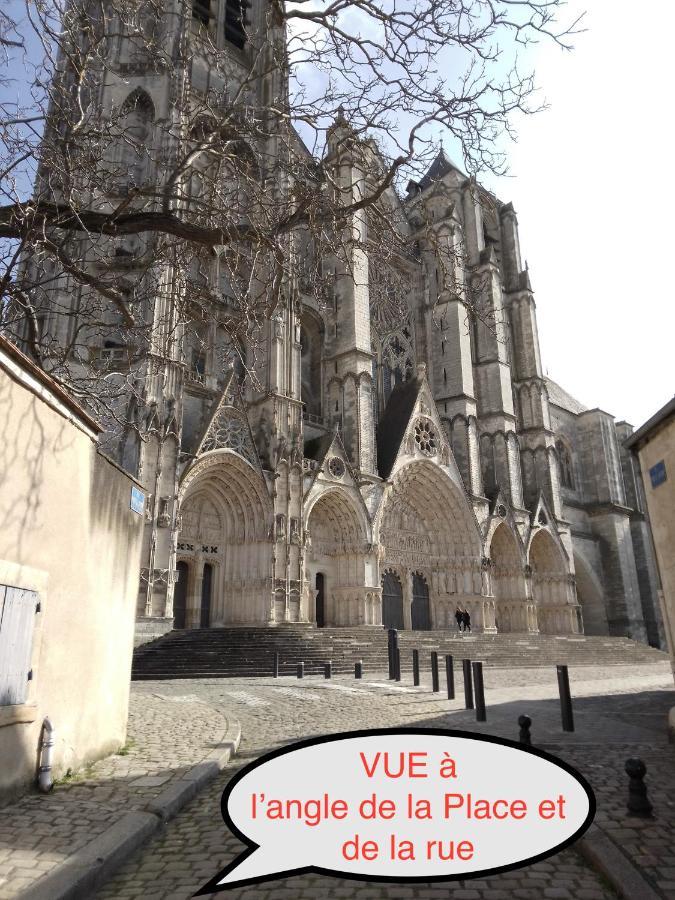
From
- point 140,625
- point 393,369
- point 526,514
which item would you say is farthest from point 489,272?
point 140,625

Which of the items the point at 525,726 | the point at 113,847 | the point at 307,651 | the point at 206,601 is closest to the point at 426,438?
the point at 206,601

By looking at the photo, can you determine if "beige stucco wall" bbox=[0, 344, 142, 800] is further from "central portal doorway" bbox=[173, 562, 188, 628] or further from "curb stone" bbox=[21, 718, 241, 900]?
"central portal doorway" bbox=[173, 562, 188, 628]

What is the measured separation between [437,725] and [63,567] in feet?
15.2

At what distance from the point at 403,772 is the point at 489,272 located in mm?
33219

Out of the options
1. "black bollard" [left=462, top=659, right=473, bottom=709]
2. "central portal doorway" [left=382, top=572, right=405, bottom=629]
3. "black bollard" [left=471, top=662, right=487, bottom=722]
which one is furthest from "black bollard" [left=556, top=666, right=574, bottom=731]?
"central portal doorway" [left=382, top=572, right=405, bottom=629]

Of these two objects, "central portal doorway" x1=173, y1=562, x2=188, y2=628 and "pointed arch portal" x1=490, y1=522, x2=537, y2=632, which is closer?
"central portal doorway" x1=173, y1=562, x2=188, y2=628

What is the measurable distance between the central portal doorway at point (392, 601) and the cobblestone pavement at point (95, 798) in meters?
18.7

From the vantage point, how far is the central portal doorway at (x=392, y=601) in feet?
83.8

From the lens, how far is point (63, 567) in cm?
493

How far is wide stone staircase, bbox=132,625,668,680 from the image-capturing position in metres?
14.9

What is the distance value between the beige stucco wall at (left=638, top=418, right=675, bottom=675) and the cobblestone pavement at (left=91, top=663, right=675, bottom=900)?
137 cm

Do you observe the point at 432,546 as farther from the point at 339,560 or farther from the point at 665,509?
the point at 665,509

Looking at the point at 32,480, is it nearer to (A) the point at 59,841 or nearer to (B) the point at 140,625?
(A) the point at 59,841

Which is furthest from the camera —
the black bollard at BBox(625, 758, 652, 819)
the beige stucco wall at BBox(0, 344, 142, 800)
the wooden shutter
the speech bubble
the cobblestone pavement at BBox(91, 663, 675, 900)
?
the beige stucco wall at BBox(0, 344, 142, 800)
